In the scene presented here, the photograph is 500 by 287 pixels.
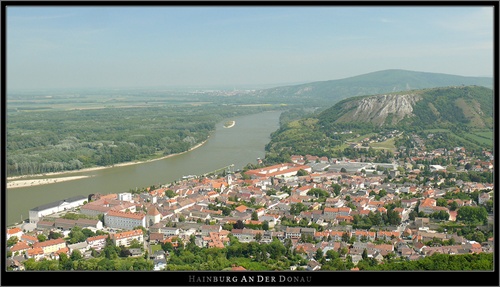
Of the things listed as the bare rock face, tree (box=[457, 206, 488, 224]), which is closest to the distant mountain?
the bare rock face

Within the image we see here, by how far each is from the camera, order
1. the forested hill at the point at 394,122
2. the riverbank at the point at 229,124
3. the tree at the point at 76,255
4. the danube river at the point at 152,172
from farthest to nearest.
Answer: the riverbank at the point at 229,124 < the forested hill at the point at 394,122 < the danube river at the point at 152,172 < the tree at the point at 76,255

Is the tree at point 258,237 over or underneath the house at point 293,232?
over

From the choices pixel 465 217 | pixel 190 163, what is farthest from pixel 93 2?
pixel 190 163

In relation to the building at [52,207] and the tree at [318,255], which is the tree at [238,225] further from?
the building at [52,207]

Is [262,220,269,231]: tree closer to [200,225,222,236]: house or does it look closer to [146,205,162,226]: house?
[200,225,222,236]: house

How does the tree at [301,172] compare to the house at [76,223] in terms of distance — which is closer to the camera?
the house at [76,223]

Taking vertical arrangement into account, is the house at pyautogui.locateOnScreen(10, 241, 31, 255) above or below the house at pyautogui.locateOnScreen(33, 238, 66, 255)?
above

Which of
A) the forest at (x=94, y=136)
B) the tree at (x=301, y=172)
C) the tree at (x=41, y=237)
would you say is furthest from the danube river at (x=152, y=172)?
the tree at (x=301, y=172)
